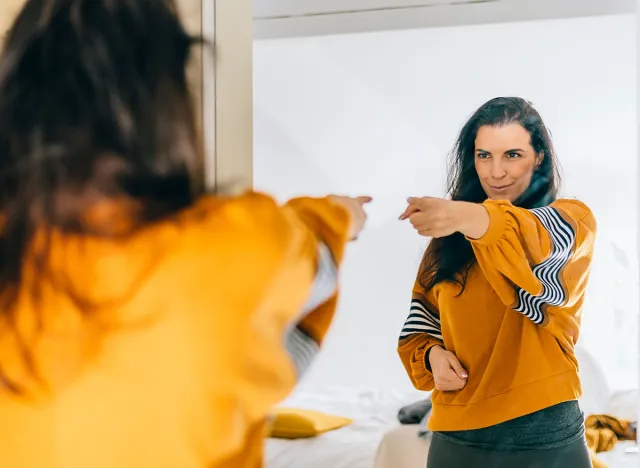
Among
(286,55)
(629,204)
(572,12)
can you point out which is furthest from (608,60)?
(286,55)

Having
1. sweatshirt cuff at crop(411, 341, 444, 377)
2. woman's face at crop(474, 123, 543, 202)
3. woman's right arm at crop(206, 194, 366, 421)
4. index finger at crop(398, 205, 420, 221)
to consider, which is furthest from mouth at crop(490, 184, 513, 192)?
woman's right arm at crop(206, 194, 366, 421)

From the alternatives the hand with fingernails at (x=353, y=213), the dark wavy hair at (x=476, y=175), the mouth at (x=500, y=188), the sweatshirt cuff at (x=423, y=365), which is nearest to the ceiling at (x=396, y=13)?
the dark wavy hair at (x=476, y=175)

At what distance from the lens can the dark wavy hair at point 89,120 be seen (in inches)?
21.6

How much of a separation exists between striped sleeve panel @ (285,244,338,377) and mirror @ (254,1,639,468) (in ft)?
0.84

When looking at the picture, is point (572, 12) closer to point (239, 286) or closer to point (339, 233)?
point (339, 233)

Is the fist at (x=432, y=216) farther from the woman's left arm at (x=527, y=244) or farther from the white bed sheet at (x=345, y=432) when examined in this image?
the white bed sheet at (x=345, y=432)

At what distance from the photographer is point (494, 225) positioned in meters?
0.77

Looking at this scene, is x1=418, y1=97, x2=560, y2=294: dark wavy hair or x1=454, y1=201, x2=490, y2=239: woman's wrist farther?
x1=418, y1=97, x2=560, y2=294: dark wavy hair

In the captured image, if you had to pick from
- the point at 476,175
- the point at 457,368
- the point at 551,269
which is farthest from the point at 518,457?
the point at 476,175

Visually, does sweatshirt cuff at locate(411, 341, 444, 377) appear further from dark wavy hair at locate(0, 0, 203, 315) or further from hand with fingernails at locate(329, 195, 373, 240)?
dark wavy hair at locate(0, 0, 203, 315)

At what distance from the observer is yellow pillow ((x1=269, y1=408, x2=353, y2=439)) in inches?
35.4

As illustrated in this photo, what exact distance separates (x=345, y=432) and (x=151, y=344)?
1.44ft

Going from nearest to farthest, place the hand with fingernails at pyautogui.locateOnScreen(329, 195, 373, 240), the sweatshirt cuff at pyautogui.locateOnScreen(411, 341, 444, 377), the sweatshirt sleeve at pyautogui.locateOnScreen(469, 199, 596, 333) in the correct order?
the hand with fingernails at pyautogui.locateOnScreen(329, 195, 373, 240)
the sweatshirt sleeve at pyautogui.locateOnScreen(469, 199, 596, 333)
the sweatshirt cuff at pyautogui.locateOnScreen(411, 341, 444, 377)

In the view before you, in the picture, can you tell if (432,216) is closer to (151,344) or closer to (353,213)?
(353,213)
